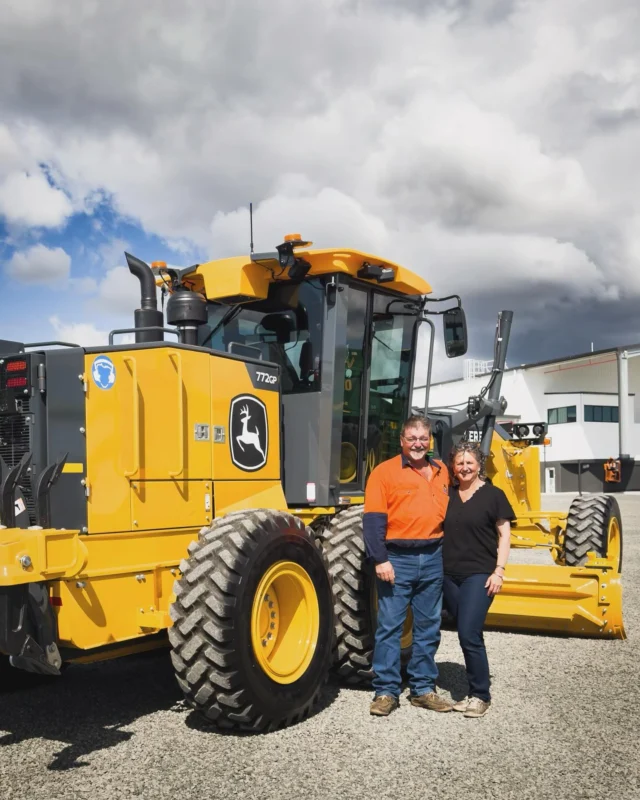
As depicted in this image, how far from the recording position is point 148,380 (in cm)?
488

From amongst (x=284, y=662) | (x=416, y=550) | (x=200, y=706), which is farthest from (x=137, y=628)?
(x=416, y=550)

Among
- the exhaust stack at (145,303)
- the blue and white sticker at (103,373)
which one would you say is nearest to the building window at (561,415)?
Result: the exhaust stack at (145,303)

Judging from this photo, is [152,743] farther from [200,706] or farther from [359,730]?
[359,730]

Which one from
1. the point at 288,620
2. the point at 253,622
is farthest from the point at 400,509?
the point at 253,622

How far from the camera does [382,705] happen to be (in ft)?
16.1

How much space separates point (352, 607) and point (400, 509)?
872mm

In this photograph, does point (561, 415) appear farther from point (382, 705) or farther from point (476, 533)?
point (382, 705)

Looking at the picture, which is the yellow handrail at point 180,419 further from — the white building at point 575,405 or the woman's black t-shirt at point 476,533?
the white building at point 575,405

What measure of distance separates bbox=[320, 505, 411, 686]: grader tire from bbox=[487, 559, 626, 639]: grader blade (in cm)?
219

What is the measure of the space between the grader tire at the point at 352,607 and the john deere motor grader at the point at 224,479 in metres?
0.01

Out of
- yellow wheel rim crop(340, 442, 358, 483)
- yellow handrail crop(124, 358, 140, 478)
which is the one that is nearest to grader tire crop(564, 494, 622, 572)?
yellow wheel rim crop(340, 442, 358, 483)

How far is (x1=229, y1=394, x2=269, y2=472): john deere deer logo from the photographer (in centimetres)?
539

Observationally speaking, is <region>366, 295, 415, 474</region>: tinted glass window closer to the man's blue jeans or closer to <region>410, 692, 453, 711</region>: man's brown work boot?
the man's blue jeans

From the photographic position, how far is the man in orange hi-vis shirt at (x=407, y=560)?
500cm
